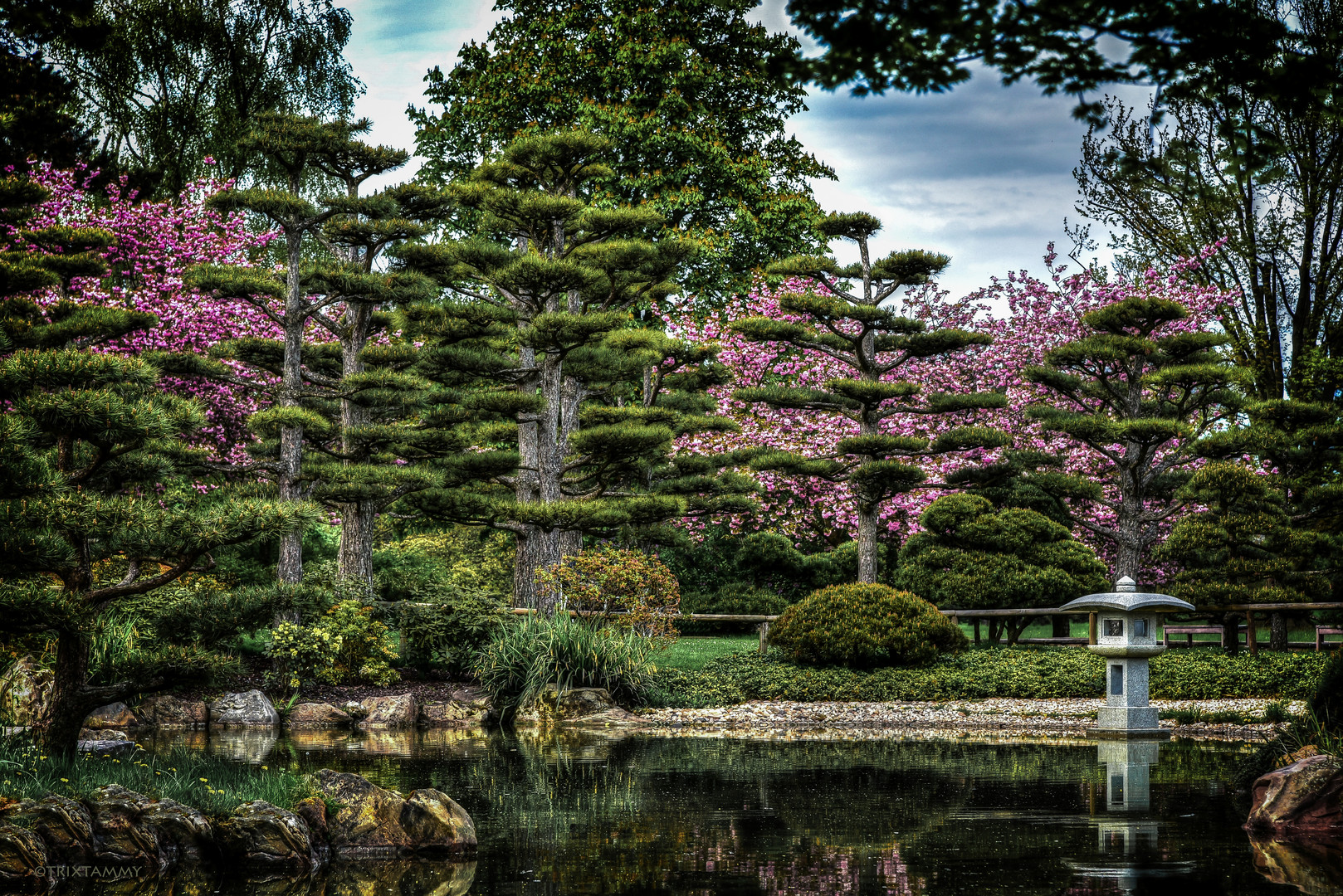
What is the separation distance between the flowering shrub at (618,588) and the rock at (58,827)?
29.4 ft

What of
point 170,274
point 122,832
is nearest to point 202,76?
point 170,274

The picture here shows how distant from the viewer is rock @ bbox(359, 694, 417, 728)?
1333cm

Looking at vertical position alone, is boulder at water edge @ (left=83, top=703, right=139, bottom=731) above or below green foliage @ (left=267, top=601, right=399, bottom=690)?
below

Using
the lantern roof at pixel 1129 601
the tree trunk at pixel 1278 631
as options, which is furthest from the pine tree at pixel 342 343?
the tree trunk at pixel 1278 631

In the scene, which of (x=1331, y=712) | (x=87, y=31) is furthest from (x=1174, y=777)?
(x=87, y=31)

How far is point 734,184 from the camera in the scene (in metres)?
25.4

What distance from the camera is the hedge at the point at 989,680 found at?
1389 cm

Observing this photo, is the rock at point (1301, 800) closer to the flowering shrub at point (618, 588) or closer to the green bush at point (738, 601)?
the flowering shrub at point (618, 588)

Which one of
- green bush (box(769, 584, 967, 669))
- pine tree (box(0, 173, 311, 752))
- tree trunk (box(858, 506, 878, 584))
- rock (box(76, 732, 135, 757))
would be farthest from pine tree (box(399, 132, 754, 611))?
pine tree (box(0, 173, 311, 752))

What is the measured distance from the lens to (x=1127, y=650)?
38.3 ft

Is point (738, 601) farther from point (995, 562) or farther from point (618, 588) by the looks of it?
point (618, 588)

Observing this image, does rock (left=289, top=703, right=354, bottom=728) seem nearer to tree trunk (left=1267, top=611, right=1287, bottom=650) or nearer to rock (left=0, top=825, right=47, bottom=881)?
rock (left=0, top=825, right=47, bottom=881)

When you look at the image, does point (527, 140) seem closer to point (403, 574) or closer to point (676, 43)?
point (403, 574)

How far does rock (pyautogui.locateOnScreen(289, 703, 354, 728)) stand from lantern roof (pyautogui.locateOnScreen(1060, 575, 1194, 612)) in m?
8.81
